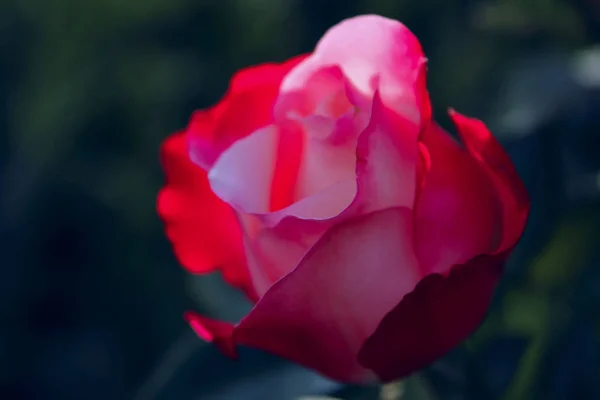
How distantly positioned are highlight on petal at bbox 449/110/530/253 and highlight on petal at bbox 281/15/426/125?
0.03m

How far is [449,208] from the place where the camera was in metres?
0.36

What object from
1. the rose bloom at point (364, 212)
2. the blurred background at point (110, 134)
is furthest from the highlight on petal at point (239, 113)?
the blurred background at point (110, 134)

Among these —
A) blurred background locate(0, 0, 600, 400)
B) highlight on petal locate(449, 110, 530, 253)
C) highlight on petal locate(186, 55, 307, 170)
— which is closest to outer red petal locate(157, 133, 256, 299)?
highlight on petal locate(186, 55, 307, 170)

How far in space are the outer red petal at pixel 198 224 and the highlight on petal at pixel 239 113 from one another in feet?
0.06

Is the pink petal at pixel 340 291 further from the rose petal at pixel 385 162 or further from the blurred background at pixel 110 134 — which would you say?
the blurred background at pixel 110 134

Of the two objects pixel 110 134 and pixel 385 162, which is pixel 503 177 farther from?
pixel 110 134

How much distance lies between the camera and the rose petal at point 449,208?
13.9 inches

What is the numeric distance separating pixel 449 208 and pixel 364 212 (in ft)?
0.15

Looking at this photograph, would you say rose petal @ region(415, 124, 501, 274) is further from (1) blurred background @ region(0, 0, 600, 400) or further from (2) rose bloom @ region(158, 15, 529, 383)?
(1) blurred background @ region(0, 0, 600, 400)

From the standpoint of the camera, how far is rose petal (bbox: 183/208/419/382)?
0.33 metres

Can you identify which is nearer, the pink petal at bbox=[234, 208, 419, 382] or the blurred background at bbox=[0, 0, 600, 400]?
the pink petal at bbox=[234, 208, 419, 382]

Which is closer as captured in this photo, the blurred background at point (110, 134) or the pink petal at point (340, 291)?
the pink petal at point (340, 291)

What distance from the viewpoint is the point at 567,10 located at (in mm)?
617

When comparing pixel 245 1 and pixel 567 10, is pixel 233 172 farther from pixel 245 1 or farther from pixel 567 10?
pixel 245 1
